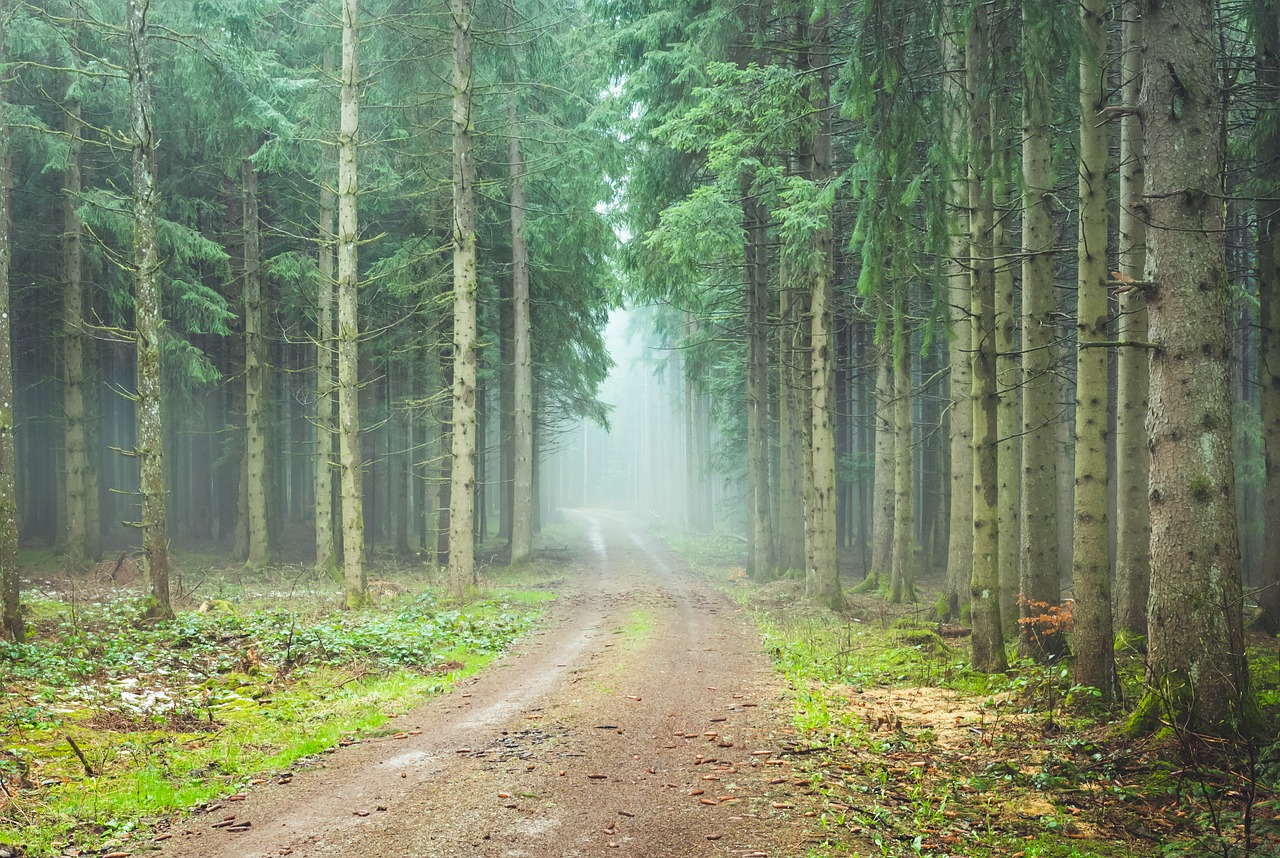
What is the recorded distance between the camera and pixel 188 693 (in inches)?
332

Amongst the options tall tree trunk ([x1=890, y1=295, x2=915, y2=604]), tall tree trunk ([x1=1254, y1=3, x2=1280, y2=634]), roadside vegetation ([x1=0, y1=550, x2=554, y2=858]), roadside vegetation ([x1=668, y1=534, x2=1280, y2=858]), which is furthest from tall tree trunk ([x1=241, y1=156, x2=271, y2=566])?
tall tree trunk ([x1=1254, y1=3, x2=1280, y2=634])

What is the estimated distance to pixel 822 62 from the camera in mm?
15164

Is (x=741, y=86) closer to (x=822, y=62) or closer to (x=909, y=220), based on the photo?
(x=822, y=62)

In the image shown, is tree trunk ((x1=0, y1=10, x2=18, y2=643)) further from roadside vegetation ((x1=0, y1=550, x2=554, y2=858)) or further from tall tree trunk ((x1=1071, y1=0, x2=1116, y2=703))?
tall tree trunk ((x1=1071, y1=0, x2=1116, y2=703))

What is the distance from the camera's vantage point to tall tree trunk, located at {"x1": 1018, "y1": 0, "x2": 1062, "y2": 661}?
837cm

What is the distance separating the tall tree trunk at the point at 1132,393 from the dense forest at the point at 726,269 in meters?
0.05

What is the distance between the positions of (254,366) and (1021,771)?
62.7 ft

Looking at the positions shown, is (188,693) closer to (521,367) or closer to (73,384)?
(73,384)

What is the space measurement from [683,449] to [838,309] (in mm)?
34901

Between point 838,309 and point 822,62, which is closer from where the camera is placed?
point 822,62

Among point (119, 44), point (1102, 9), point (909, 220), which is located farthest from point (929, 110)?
point (119, 44)

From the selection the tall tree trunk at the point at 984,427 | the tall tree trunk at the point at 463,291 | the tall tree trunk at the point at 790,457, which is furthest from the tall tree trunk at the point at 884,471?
the tall tree trunk at the point at 463,291

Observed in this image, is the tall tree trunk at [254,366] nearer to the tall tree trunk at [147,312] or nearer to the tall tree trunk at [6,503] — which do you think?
the tall tree trunk at [147,312]

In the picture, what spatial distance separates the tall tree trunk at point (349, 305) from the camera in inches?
561
